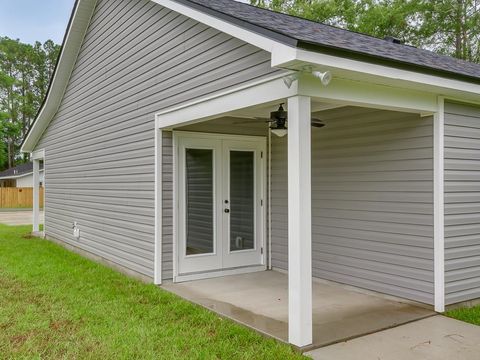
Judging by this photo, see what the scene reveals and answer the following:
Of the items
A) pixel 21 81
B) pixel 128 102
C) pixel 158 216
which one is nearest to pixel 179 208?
pixel 158 216

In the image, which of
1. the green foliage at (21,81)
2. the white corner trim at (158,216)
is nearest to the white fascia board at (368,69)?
the white corner trim at (158,216)

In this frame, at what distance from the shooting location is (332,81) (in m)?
3.79

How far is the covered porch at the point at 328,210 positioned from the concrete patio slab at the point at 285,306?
1 cm

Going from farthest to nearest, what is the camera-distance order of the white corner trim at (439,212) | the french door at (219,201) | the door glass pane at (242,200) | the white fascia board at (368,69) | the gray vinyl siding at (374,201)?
the door glass pane at (242,200)
the french door at (219,201)
the gray vinyl siding at (374,201)
the white corner trim at (439,212)
the white fascia board at (368,69)

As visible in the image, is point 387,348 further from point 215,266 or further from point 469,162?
point 215,266

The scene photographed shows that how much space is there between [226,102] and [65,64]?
6371mm

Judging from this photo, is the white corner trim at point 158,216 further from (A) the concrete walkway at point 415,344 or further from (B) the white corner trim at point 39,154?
(B) the white corner trim at point 39,154

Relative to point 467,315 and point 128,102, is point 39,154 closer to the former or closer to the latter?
point 128,102

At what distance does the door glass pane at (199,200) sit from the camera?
6.30m

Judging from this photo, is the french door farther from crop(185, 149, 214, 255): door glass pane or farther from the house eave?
the house eave

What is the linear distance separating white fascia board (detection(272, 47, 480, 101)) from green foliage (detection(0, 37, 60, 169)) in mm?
36766

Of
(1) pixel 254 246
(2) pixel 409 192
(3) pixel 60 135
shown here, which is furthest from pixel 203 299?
(3) pixel 60 135

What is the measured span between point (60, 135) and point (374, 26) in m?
14.4

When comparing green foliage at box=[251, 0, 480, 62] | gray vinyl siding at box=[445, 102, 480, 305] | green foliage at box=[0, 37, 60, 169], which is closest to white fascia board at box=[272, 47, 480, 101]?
gray vinyl siding at box=[445, 102, 480, 305]
